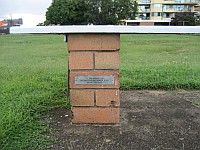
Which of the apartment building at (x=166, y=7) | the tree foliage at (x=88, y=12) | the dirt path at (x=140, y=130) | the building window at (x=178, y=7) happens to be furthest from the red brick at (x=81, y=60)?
the building window at (x=178, y=7)

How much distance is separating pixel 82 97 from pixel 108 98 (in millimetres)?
277

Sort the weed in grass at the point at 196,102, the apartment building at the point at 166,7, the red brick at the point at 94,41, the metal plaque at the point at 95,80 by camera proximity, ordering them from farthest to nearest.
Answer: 1. the apartment building at the point at 166,7
2. the weed in grass at the point at 196,102
3. the metal plaque at the point at 95,80
4. the red brick at the point at 94,41

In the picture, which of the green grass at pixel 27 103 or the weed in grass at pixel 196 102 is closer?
the green grass at pixel 27 103

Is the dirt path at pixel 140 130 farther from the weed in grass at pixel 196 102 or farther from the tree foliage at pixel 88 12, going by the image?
the tree foliage at pixel 88 12

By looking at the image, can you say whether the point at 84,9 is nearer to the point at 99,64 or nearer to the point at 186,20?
the point at 186,20

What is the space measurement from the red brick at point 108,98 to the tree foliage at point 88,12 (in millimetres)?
48366

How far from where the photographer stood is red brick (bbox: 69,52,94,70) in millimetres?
3162

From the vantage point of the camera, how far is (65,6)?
50.8m

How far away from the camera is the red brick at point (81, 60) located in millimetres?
3162

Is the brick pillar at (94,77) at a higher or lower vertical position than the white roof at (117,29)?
lower

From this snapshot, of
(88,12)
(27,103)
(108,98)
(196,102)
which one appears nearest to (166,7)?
(88,12)

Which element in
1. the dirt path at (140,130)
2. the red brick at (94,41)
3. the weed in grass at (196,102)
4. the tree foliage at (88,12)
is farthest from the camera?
the tree foliage at (88,12)

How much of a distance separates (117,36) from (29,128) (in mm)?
1300

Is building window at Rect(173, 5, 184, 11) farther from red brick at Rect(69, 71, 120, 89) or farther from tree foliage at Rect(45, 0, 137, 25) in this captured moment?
red brick at Rect(69, 71, 120, 89)
